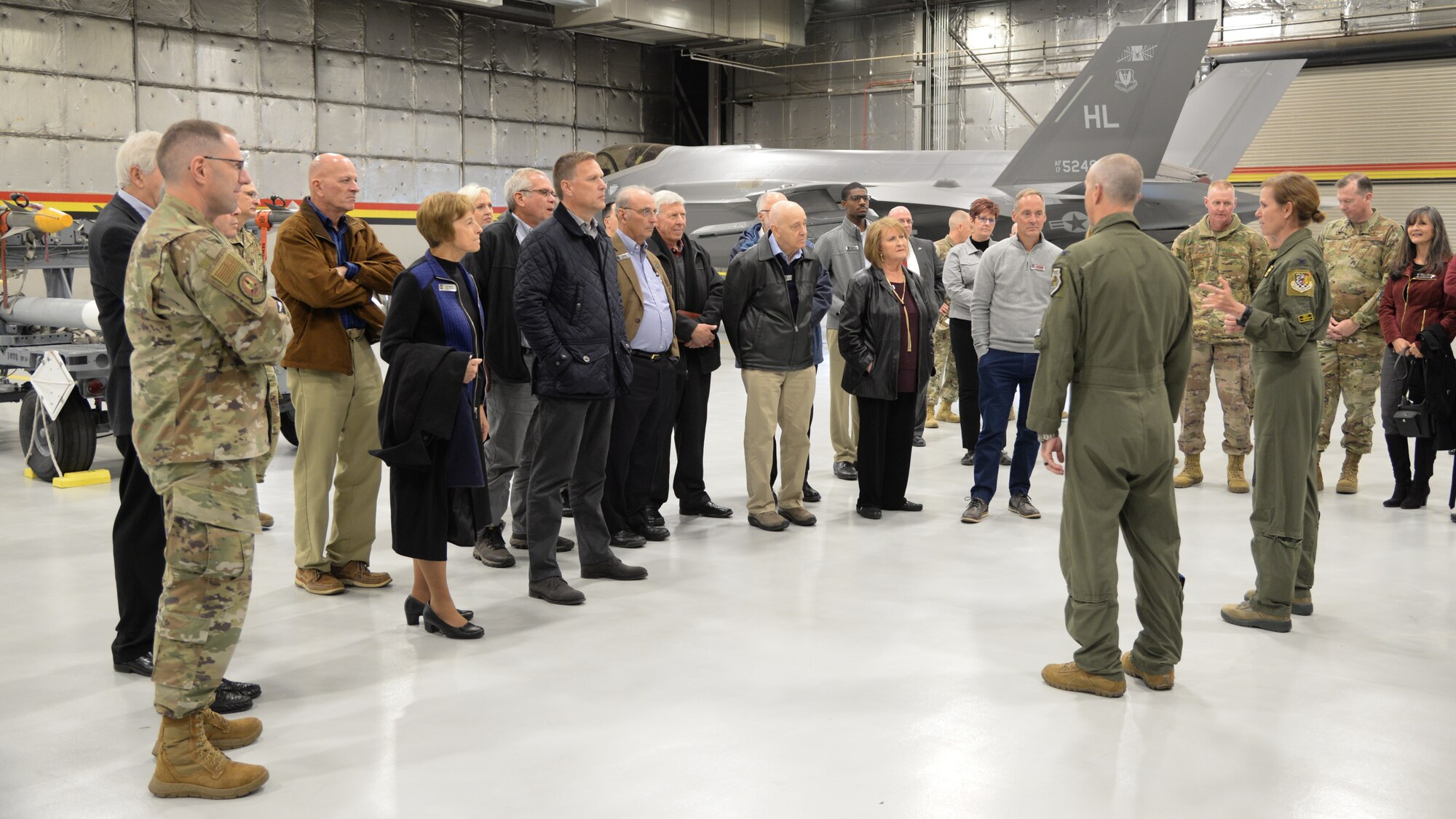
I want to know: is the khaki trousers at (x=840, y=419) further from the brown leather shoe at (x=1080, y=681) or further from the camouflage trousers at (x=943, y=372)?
the brown leather shoe at (x=1080, y=681)

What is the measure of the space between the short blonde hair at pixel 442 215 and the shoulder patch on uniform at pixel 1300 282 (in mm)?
2887

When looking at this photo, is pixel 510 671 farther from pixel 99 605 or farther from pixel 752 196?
pixel 752 196

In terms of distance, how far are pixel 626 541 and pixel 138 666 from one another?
7.36 ft

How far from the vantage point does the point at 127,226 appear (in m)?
3.49

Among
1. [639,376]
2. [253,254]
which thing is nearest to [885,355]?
[639,376]

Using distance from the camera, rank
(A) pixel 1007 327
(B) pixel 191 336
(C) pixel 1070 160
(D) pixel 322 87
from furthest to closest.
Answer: (D) pixel 322 87 → (C) pixel 1070 160 → (A) pixel 1007 327 → (B) pixel 191 336

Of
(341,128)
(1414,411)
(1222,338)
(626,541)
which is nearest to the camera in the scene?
(626,541)

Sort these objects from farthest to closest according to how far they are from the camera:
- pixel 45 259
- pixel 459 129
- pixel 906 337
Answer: pixel 459 129
pixel 45 259
pixel 906 337

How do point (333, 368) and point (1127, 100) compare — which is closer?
point (333, 368)

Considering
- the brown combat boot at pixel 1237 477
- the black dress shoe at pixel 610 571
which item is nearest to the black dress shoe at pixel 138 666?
the black dress shoe at pixel 610 571

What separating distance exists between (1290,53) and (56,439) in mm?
16560

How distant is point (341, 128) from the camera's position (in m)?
18.7

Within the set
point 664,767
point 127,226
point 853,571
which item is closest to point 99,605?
point 127,226

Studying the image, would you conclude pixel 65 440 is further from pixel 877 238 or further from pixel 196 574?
pixel 877 238
